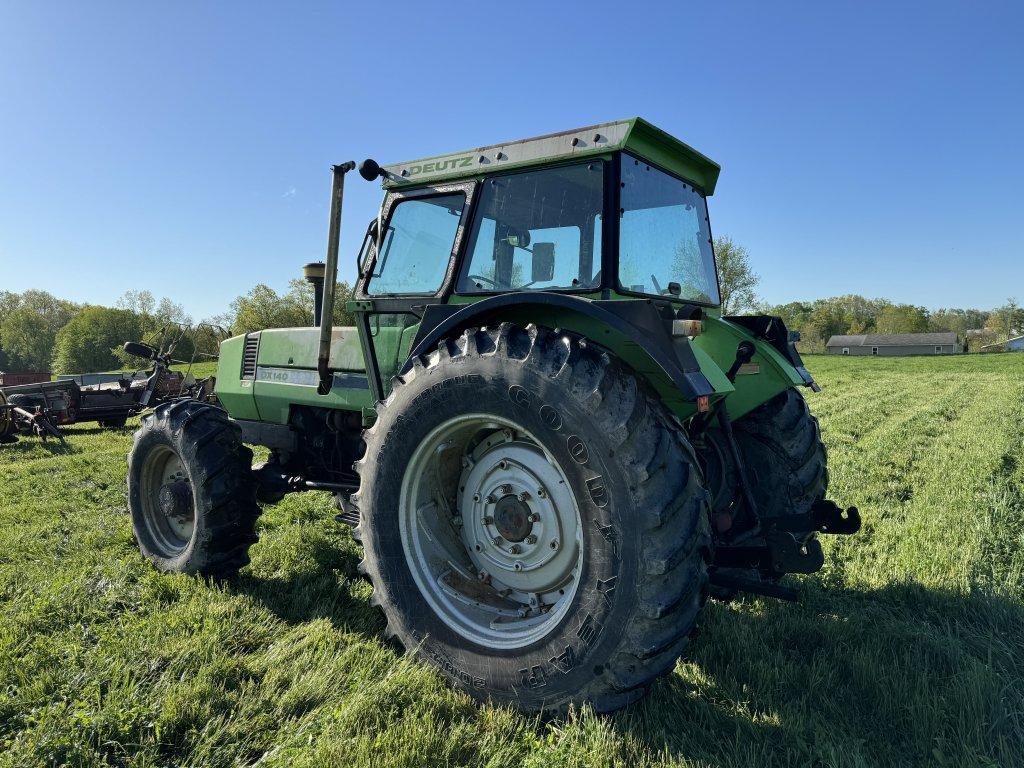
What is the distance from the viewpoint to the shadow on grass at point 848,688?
7.08 feet

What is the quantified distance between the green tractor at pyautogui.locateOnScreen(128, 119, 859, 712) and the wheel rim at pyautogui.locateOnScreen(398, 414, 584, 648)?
0.04ft

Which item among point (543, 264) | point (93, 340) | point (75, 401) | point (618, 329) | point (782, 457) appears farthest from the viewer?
point (93, 340)

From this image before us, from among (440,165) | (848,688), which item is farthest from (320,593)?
(848,688)

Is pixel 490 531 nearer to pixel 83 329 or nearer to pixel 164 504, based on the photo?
pixel 164 504

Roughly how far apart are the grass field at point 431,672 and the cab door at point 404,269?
1511 mm

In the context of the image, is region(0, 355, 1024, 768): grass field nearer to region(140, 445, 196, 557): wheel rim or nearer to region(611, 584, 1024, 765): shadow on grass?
region(611, 584, 1024, 765): shadow on grass

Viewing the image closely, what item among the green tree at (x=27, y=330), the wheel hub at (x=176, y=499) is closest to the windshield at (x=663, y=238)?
the wheel hub at (x=176, y=499)

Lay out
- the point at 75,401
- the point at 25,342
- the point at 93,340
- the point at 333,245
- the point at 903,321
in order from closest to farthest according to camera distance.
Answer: the point at 333,245 < the point at 75,401 < the point at 93,340 < the point at 25,342 < the point at 903,321

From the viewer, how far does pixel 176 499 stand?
3986 millimetres

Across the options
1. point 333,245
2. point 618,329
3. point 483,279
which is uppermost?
point 333,245

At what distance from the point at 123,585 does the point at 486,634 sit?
104 inches

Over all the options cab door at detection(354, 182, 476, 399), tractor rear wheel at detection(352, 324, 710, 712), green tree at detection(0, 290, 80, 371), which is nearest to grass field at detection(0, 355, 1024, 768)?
tractor rear wheel at detection(352, 324, 710, 712)

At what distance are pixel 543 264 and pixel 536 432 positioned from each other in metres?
1.08

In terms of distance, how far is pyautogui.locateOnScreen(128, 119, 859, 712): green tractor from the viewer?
2.17m
